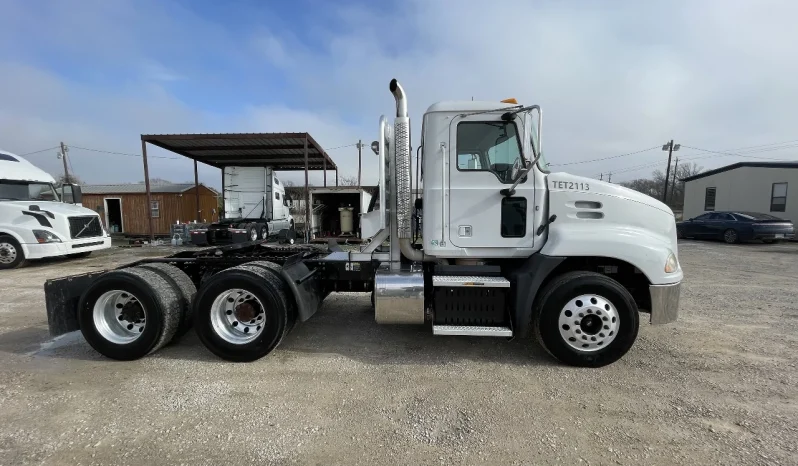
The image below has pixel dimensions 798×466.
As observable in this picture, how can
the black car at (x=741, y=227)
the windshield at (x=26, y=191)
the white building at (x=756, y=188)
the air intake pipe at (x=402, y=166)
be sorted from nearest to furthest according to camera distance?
the air intake pipe at (x=402, y=166) → the windshield at (x=26, y=191) → the black car at (x=741, y=227) → the white building at (x=756, y=188)

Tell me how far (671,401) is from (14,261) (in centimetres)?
1500

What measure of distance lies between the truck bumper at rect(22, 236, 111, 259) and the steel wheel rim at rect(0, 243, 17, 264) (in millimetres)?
310

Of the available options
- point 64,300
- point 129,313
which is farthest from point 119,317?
point 64,300

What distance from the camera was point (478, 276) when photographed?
13.4ft

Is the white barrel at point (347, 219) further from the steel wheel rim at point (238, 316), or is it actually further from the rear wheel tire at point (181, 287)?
the steel wheel rim at point (238, 316)

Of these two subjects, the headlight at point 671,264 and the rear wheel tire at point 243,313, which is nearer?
the headlight at point 671,264

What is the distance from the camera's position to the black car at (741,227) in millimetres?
15500

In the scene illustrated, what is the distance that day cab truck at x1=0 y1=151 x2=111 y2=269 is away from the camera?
1010 centimetres

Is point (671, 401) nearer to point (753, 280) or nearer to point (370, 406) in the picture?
point (370, 406)

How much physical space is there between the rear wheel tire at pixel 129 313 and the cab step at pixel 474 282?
9.80 feet

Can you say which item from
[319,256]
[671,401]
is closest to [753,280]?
[671,401]

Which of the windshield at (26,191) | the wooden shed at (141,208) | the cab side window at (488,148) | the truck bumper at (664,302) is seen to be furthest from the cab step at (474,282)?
the wooden shed at (141,208)

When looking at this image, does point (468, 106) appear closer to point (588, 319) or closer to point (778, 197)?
point (588, 319)

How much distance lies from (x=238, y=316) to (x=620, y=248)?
13.7 ft
